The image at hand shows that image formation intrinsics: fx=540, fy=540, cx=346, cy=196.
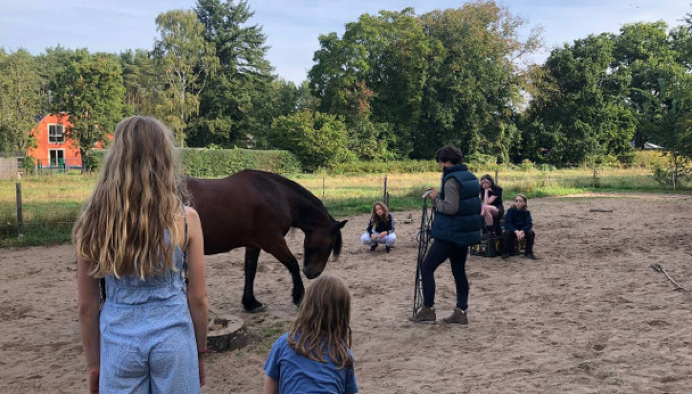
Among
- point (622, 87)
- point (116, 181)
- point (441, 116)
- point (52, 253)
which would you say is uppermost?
point (622, 87)

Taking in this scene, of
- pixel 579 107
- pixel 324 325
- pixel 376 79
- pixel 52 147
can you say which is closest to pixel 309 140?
pixel 376 79

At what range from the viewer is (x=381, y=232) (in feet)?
33.0

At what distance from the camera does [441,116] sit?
41.7m

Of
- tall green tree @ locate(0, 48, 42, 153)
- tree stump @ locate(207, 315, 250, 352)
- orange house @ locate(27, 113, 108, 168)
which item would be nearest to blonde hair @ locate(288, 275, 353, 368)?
tree stump @ locate(207, 315, 250, 352)

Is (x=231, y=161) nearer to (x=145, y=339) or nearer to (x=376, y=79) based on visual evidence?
(x=376, y=79)

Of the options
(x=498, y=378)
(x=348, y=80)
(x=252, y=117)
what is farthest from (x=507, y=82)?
(x=498, y=378)

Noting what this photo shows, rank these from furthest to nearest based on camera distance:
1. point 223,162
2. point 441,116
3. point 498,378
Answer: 1. point 441,116
2. point 223,162
3. point 498,378

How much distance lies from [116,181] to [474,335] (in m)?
4.28

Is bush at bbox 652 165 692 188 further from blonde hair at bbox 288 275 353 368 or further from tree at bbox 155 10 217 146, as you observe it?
tree at bbox 155 10 217 146

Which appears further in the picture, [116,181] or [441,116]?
[441,116]

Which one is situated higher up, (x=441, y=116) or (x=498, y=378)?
(x=441, y=116)

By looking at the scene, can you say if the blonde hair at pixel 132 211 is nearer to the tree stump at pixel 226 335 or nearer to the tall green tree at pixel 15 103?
the tree stump at pixel 226 335

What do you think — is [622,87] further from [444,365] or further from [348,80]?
[444,365]

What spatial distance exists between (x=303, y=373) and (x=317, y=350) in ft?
0.38
